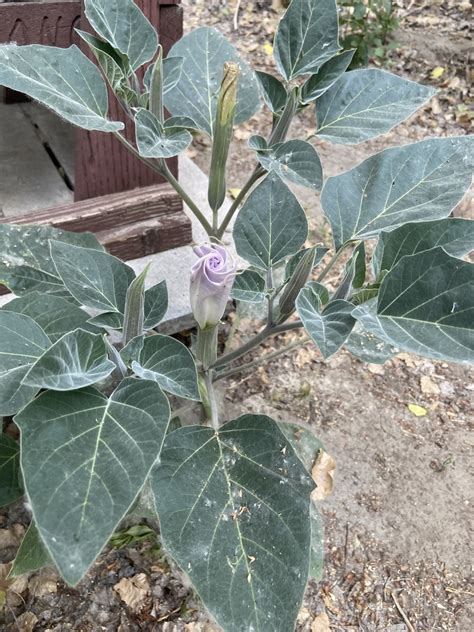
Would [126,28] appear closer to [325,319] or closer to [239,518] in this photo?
[325,319]

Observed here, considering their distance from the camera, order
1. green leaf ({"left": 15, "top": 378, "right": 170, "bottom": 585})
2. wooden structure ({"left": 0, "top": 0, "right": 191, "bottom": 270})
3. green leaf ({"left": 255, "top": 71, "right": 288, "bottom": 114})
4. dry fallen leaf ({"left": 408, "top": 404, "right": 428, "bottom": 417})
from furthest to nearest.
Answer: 1. dry fallen leaf ({"left": 408, "top": 404, "right": 428, "bottom": 417})
2. wooden structure ({"left": 0, "top": 0, "right": 191, "bottom": 270})
3. green leaf ({"left": 255, "top": 71, "right": 288, "bottom": 114})
4. green leaf ({"left": 15, "top": 378, "right": 170, "bottom": 585})

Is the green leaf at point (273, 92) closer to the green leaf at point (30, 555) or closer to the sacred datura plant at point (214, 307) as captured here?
the sacred datura plant at point (214, 307)

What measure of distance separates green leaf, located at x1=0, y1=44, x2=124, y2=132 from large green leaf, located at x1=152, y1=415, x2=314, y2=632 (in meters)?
0.53

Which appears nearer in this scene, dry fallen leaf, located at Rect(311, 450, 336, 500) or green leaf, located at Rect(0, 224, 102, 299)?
green leaf, located at Rect(0, 224, 102, 299)

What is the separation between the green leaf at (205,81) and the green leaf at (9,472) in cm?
70

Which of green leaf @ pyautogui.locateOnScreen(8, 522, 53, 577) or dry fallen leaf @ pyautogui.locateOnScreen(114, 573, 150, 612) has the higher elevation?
green leaf @ pyautogui.locateOnScreen(8, 522, 53, 577)

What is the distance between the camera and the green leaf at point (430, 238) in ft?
3.01

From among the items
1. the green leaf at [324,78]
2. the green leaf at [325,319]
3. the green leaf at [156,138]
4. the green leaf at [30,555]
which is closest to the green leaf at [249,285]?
the green leaf at [325,319]

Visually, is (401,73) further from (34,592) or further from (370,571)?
(34,592)

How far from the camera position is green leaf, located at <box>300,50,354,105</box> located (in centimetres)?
108

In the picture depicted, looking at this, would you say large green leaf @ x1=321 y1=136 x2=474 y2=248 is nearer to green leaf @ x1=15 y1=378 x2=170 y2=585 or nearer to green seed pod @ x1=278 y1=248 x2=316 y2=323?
green seed pod @ x1=278 y1=248 x2=316 y2=323

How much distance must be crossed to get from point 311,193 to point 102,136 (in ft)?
3.09

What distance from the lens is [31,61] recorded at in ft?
3.33

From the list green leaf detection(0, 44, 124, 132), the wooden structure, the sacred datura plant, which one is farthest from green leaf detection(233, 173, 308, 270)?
the wooden structure
